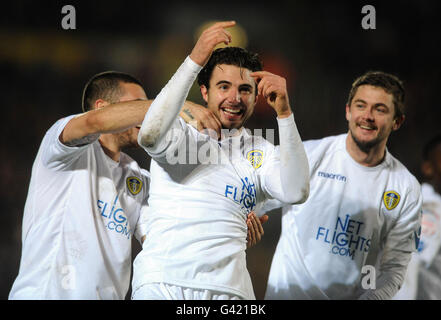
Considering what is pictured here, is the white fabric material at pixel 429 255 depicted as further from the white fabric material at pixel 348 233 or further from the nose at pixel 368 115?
the nose at pixel 368 115

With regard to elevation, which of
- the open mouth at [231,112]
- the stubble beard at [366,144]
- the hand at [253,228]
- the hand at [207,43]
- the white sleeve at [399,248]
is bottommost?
the white sleeve at [399,248]

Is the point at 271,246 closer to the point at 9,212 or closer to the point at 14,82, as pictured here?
the point at 9,212

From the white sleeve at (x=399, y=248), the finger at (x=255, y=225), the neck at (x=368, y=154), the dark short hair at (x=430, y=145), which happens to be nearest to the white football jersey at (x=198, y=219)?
the finger at (x=255, y=225)

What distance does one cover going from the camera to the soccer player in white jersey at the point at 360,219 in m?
2.76

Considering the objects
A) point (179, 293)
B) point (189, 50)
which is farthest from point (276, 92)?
point (189, 50)

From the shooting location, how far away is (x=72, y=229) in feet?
7.70

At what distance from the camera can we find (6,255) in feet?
12.1

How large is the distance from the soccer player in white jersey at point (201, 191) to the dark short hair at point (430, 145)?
2.40m

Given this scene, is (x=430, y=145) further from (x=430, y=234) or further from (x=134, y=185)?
(x=134, y=185)

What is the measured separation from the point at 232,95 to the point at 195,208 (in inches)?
18.6

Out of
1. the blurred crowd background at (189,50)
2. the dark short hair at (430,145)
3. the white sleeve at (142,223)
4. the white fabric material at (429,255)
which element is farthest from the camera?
the dark short hair at (430,145)

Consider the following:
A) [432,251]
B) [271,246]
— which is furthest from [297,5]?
[432,251]
